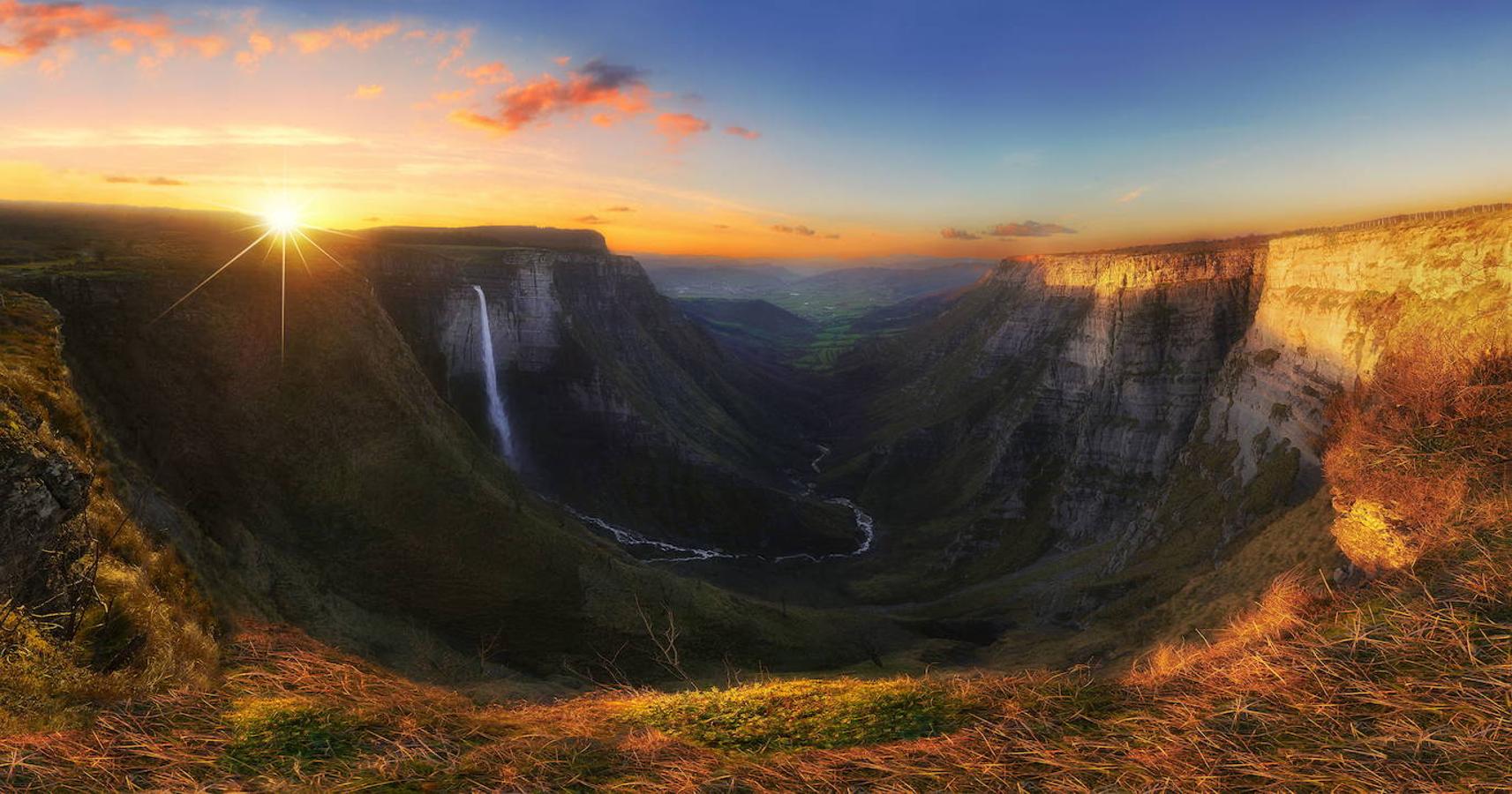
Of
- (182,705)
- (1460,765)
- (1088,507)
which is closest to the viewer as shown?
(1460,765)

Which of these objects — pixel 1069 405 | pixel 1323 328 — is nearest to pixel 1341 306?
pixel 1323 328

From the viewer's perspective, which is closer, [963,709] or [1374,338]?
[963,709]

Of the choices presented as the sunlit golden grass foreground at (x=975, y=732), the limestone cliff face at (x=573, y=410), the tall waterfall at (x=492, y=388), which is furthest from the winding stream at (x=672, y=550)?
the sunlit golden grass foreground at (x=975, y=732)

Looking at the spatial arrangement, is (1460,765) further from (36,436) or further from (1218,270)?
(1218,270)

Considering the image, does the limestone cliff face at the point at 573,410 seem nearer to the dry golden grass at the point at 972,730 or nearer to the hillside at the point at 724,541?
the hillside at the point at 724,541

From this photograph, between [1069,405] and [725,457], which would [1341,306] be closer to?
[1069,405]

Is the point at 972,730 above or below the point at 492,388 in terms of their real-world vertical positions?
above

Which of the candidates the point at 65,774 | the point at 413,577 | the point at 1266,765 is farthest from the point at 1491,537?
the point at 413,577

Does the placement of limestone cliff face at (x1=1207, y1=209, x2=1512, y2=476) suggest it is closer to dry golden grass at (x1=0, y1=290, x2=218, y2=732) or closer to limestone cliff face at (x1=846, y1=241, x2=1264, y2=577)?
limestone cliff face at (x1=846, y1=241, x2=1264, y2=577)
